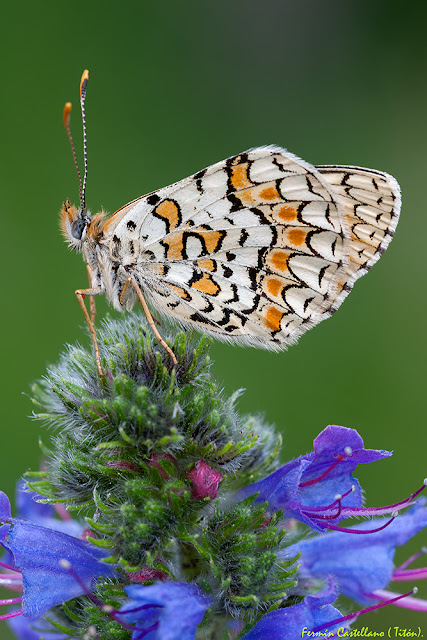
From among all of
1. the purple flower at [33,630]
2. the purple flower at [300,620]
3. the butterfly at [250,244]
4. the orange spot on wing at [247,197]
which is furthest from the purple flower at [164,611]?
the orange spot on wing at [247,197]

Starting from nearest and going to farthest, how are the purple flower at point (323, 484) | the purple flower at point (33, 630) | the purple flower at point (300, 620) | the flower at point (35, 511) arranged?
the purple flower at point (300, 620)
the purple flower at point (323, 484)
the purple flower at point (33, 630)
the flower at point (35, 511)

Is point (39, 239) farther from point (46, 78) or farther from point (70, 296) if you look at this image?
point (46, 78)

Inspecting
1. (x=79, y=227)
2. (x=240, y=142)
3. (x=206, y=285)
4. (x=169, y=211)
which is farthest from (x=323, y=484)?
(x=240, y=142)

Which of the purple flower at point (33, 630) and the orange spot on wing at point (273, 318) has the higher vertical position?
the orange spot on wing at point (273, 318)

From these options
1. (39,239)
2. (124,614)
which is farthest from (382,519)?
(39,239)

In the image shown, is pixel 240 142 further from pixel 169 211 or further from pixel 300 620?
pixel 300 620

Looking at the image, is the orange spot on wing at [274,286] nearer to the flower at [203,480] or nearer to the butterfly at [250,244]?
the butterfly at [250,244]

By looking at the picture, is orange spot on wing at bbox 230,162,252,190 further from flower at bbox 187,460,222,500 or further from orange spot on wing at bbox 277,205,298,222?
flower at bbox 187,460,222,500
